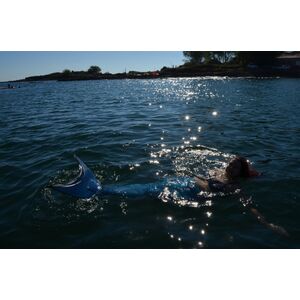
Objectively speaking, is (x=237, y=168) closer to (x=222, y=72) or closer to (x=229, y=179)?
(x=229, y=179)

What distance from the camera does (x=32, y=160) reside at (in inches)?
422

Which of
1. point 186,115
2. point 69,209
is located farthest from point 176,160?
point 186,115

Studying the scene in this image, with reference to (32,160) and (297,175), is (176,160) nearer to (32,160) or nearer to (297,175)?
(297,175)

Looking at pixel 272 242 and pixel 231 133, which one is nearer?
pixel 272 242

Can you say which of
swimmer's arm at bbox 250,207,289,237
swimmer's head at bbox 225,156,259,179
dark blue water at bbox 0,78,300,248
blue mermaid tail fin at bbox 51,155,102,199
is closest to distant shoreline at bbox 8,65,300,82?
dark blue water at bbox 0,78,300,248

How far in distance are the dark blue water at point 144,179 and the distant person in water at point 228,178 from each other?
1.04 ft

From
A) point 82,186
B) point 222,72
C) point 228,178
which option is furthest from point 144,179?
point 222,72

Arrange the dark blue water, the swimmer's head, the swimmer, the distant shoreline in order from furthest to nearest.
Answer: the distant shoreline < the swimmer's head < the swimmer < the dark blue water

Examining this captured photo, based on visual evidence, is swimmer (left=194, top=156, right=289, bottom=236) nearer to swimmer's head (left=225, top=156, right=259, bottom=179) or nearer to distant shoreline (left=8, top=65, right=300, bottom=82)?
swimmer's head (left=225, top=156, right=259, bottom=179)

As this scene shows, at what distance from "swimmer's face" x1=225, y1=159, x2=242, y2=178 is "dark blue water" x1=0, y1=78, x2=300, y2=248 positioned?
0.56 metres

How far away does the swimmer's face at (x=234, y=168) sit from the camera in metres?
8.00

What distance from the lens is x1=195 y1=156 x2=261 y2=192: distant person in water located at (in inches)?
312

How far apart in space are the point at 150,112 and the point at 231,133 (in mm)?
7748

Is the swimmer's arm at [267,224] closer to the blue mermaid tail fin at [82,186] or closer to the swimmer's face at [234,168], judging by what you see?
the swimmer's face at [234,168]
